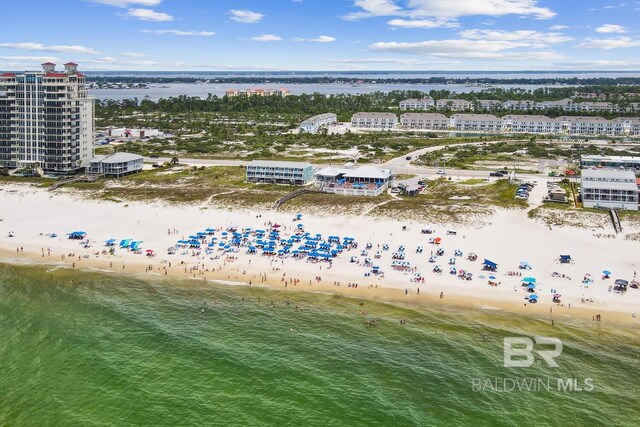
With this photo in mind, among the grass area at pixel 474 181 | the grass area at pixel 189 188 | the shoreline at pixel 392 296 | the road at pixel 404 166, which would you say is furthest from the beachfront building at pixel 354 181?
the shoreline at pixel 392 296

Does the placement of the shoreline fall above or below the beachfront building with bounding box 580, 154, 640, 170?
below

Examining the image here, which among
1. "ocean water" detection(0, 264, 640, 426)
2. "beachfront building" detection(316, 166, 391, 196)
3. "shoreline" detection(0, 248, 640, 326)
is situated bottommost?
"ocean water" detection(0, 264, 640, 426)

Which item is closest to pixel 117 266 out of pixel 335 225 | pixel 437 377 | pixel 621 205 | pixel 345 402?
pixel 335 225

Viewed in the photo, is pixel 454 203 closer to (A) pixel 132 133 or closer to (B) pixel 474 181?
(B) pixel 474 181

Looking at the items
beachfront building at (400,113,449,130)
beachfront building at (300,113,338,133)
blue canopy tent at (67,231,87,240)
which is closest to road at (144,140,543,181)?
blue canopy tent at (67,231,87,240)

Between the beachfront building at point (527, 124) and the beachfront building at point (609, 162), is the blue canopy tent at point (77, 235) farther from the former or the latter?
the beachfront building at point (527, 124)

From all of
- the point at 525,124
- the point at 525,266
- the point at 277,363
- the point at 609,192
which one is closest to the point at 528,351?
the point at 525,266

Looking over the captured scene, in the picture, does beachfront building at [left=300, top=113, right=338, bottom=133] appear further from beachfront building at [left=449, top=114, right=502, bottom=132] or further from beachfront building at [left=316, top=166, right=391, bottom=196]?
beachfront building at [left=316, top=166, right=391, bottom=196]
